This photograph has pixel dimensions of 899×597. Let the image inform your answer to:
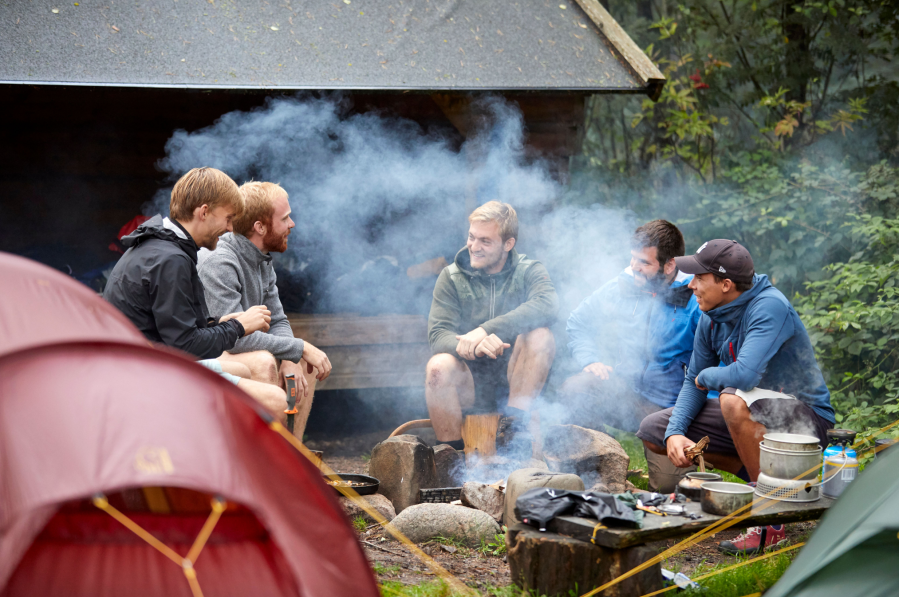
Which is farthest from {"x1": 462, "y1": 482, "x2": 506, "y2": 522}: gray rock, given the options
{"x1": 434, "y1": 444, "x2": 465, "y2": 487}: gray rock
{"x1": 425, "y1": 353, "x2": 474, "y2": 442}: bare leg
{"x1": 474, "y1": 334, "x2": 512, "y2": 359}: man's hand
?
{"x1": 474, "y1": 334, "x2": 512, "y2": 359}: man's hand

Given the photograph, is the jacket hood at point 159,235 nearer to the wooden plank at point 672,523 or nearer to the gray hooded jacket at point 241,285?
the gray hooded jacket at point 241,285

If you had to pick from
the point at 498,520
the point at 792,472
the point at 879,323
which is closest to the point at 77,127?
the point at 498,520

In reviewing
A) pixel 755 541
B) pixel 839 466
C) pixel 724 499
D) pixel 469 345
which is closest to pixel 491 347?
pixel 469 345

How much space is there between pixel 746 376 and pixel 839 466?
23.1 inches

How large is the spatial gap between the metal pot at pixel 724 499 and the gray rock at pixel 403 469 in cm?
171

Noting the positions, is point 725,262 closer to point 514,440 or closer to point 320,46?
point 514,440

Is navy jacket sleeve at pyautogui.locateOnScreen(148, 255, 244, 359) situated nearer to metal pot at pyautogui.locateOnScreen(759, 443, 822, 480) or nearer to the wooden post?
the wooden post

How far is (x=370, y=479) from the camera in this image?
4.22m

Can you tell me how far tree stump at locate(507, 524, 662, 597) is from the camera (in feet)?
8.93

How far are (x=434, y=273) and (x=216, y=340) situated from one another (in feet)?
10.6

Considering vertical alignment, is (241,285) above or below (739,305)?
above

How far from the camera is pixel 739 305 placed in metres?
3.71

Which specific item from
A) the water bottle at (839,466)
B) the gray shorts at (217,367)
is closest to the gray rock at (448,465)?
the gray shorts at (217,367)

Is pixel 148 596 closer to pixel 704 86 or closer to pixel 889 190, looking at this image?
pixel 889 190
